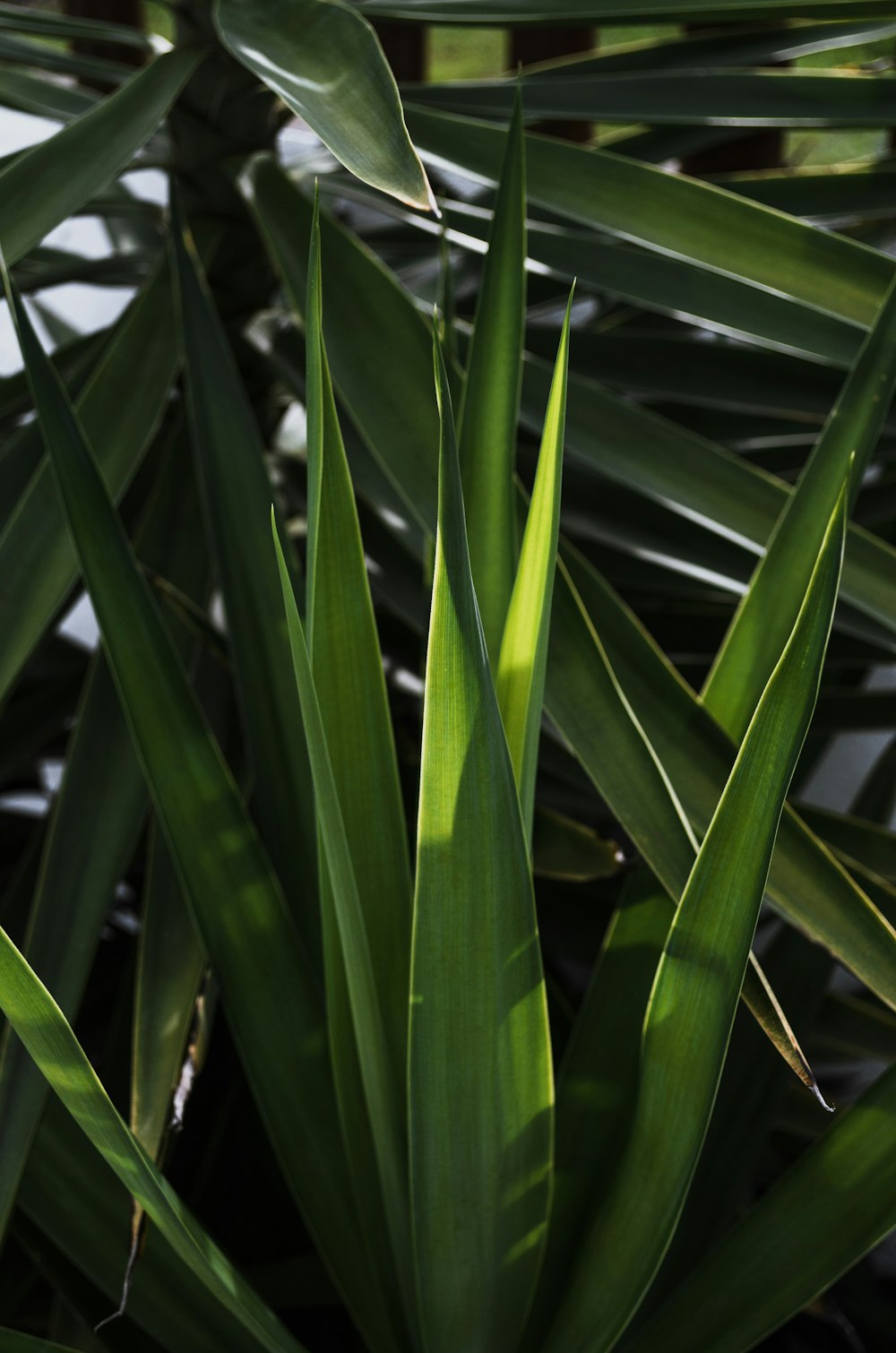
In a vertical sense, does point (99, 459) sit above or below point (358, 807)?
above

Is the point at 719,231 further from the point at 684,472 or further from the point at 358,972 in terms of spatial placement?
the point at 358,972

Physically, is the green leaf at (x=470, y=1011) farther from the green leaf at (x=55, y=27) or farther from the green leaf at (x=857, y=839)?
the green leaf at (x=55, y=27)

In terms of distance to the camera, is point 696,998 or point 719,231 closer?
point 696,998

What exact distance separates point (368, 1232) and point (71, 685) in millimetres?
475

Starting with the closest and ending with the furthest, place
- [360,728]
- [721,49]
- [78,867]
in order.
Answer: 1. [360,728]
2. [78,867]
3. [721,49]

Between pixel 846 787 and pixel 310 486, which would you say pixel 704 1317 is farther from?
pixel 846 787

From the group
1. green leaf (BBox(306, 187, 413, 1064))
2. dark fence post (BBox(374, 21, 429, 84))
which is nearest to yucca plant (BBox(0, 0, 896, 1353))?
green leaf (BBox(306, 187, 413, 1064))

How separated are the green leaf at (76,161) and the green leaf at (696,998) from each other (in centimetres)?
31

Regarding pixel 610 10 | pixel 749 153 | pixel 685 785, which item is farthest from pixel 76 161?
pixel 749 153

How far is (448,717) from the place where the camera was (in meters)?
0.30

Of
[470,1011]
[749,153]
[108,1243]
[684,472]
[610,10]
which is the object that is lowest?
[108,1243]

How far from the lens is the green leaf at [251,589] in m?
0.49

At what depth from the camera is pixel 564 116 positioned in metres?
0.64

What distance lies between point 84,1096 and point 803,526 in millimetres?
319
